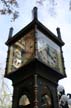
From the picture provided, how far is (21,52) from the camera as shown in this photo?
19.3 ft

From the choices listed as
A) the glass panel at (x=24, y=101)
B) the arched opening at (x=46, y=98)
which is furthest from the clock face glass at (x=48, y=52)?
the glass panel at (x=24, y=101)

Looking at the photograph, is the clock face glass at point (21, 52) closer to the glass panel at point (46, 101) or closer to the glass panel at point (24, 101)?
the glass panel at point (24, 101)

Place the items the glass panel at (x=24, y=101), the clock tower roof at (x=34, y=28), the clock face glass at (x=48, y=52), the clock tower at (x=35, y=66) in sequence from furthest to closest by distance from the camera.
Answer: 1. the clock tower roof at (x=34, y=28)
2. the clock face glass at (x=48, y=52)
3. the glass panel at (x=24, y=101)
4. the clock tower at (x=35, y=66)

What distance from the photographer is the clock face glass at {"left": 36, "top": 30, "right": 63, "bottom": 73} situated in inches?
217

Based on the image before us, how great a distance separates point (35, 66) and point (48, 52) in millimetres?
967

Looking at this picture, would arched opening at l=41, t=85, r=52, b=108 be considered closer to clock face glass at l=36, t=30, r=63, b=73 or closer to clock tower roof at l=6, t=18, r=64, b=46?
clock face glass at l=36, t=30, r=63, b=73

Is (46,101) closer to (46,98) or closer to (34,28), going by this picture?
(46,98)

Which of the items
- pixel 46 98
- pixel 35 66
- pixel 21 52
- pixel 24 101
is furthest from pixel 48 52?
pixel 24 101

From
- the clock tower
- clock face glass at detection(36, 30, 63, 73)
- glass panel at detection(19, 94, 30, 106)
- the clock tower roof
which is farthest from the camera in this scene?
the clock tower roof

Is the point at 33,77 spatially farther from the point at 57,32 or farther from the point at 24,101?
the point at 57,32

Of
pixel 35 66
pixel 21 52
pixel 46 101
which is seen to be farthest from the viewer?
pixel 21 52

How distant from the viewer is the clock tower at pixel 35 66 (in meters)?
5.11

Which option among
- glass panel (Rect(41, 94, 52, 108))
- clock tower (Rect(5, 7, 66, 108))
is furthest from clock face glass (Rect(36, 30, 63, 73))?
glass panel (Rect(41, 94, 52, 108))

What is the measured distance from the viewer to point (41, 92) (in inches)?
199
